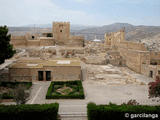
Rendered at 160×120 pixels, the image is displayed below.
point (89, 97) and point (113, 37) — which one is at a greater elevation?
point (113, 37)

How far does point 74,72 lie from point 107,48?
62.1ft

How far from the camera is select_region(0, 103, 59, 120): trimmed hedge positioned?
490 inches

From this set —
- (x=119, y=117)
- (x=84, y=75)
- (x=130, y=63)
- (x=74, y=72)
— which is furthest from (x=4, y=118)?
(x=130, y=63)

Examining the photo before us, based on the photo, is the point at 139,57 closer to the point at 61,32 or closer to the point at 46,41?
the point at 61,32

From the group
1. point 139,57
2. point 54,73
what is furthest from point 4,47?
point 139,57

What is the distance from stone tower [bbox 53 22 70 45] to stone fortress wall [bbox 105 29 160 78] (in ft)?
37.0

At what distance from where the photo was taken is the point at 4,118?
1250cm

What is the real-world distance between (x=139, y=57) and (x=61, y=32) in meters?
19.3

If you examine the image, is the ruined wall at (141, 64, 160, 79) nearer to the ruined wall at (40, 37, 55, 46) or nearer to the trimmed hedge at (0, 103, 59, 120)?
the trimmed hedge at (0, 103, 59, 120)

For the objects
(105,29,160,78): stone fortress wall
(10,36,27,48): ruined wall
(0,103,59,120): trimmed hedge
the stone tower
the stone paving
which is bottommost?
the stone paving

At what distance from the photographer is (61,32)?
1657 inches

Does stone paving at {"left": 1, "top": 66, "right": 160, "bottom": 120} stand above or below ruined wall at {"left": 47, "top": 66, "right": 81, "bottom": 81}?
below

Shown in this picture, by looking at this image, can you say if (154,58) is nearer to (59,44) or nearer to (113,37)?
(113,37)

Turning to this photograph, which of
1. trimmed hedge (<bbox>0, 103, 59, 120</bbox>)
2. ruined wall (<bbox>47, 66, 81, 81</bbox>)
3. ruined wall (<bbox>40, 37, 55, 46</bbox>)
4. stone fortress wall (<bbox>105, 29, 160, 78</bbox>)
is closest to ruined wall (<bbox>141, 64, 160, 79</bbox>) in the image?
stone fortress wall (<bbox>105, 29, 160, 78</bbox>)
